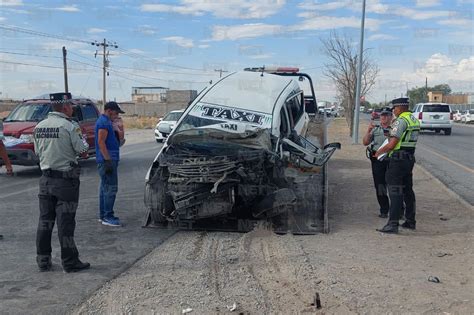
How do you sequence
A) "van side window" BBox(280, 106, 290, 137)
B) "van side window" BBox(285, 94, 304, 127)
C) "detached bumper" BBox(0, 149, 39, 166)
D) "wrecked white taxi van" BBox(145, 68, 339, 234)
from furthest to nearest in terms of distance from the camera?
"detached bumper" BBox(0, 149, 39, 166), "van side window" BBox(285, 94, 304, 127), "van side window" BBox(280, 106, 290, 137), "wrecked white taxi van" BBox(145, 68, 339, 234)

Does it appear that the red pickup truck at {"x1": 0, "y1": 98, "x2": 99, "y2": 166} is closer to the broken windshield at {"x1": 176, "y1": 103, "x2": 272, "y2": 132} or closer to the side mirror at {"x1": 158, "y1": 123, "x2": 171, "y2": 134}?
the broken windshield at {"x1": 176, "y1": 103, "x2": 272, "y2": 132}

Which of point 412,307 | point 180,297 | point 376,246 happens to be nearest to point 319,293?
point 412,307

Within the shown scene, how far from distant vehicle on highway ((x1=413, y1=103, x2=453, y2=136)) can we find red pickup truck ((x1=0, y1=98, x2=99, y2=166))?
2143 cm

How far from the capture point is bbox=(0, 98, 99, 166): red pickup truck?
12102 millimetres

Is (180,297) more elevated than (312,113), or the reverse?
(312,113)

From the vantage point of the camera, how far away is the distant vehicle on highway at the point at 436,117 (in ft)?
97.3

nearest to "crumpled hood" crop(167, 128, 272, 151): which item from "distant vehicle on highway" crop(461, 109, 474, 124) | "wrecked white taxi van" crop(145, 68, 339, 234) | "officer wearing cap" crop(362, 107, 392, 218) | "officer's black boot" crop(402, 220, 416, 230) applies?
"wrecked white taxi van" crop(145, 68, 339, 234)

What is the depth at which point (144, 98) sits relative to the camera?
10894 centimetres

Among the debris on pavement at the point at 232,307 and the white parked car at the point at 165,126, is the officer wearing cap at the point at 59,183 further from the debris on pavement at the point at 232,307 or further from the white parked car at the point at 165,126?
the white parked car at the point at 165,126

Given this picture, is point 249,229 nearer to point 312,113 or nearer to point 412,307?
point 412,307

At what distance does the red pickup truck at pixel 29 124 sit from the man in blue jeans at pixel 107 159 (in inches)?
168

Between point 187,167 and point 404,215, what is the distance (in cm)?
340

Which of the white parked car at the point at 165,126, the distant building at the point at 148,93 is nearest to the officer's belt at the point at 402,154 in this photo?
the white parked car at the point at 165,126

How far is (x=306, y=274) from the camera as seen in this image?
5.19 m
